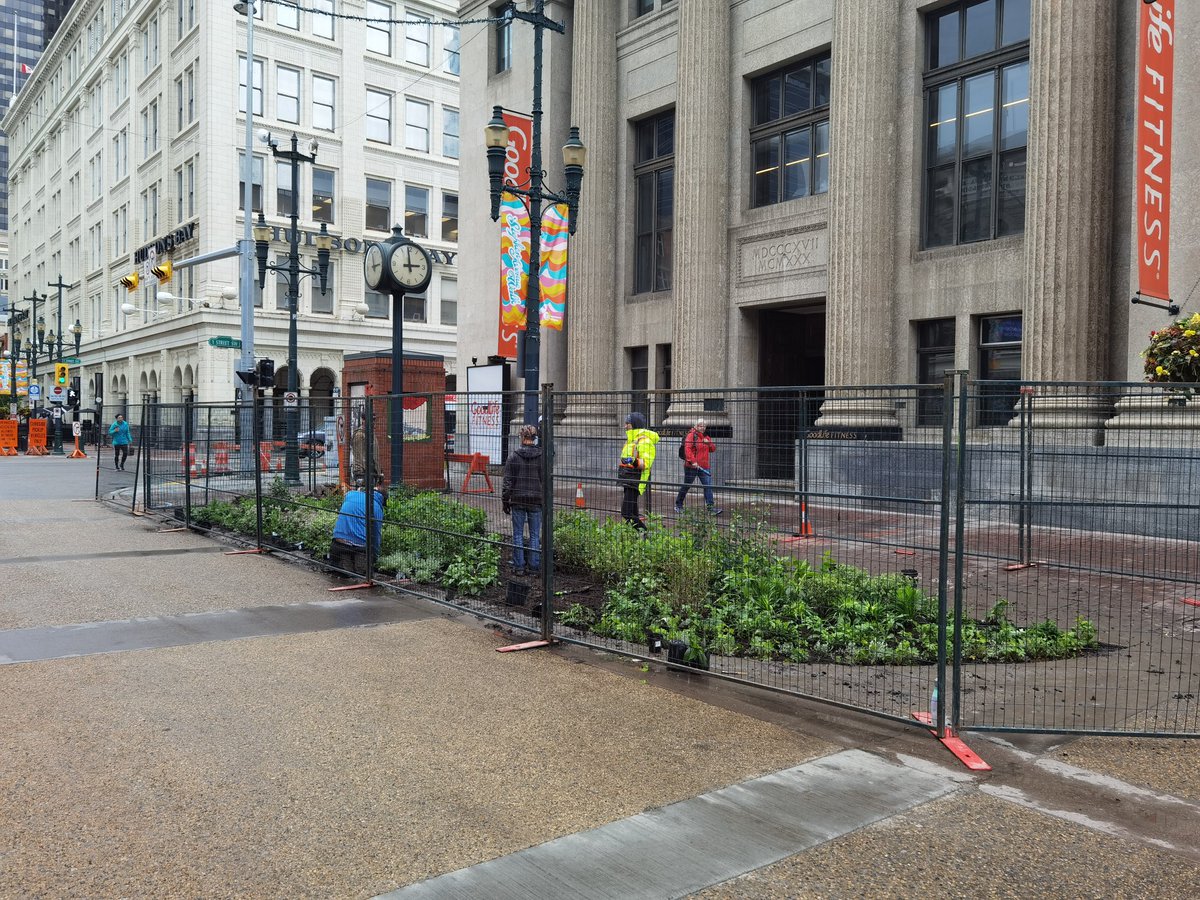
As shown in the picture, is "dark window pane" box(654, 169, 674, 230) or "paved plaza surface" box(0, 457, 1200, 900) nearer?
"paved plaza surface" box(0, 457, 1200, 900)

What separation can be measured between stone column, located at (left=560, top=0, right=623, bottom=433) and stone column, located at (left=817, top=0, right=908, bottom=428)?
24.3 feet

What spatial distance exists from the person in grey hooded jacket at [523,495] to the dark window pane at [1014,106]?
11.9 meters

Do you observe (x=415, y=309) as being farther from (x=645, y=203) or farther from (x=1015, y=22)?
(x=1015, y=22)

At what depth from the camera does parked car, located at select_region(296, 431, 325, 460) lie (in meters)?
12.5

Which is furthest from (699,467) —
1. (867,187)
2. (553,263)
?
(553,263)

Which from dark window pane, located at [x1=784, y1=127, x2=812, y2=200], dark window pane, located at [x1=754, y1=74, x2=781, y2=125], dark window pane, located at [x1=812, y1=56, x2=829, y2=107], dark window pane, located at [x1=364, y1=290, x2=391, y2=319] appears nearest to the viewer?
dark window pane, located at [x1=812, y1=56, x2=829, y2=107]

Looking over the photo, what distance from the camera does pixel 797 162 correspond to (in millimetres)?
20219

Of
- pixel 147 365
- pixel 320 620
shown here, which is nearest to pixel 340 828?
pixel 320 620

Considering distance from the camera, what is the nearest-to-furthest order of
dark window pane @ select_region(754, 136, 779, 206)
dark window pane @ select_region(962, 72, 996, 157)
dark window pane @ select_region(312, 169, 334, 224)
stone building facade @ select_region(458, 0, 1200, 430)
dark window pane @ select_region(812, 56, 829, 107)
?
stone building facade @ select_region(458, 0, 1200, 430) → dark window pane @ select_region(962, 72, 996, 157) → dark window pane @ select_region(812, 56, 829, 107) → dark window pane @ select_region(754, 136, 779, 206) → dark window pane @ select_region(312, 169, 334, 224)

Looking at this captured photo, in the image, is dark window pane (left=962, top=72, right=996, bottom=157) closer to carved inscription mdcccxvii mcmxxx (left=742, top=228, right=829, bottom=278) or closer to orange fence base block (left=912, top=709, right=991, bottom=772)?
carved inscription mdcccxvii mcmxxx (left=742, top=228, right=829, bottom=278)

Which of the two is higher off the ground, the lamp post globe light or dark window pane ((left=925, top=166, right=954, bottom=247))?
dark window pane ((left=925, top=166, right=954, bottom=247))

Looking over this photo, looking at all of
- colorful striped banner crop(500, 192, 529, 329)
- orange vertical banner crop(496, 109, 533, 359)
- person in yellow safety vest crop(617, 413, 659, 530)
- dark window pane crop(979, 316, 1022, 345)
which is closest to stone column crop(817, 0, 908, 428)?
dark window pane crop(979, 316, 1022, 345)

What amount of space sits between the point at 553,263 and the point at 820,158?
6149 mm

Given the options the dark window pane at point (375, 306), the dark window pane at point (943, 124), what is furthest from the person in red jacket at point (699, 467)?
the dark window pane at point (375, 306)
